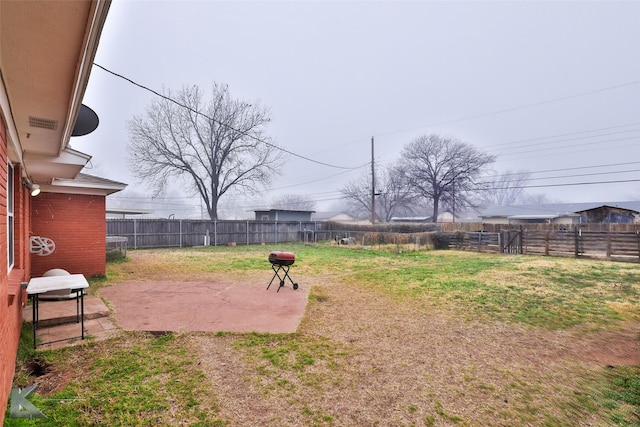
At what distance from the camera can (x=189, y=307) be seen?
18.0ft

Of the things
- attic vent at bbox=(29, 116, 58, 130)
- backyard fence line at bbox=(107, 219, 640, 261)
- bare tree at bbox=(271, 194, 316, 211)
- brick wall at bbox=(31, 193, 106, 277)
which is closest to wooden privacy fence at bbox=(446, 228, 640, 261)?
backyard fence line at bbox=(107, 219, 640, 261)

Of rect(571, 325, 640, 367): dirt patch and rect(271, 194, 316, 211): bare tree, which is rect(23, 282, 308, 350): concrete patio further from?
rect(271, 194, 316, 211): bare tree

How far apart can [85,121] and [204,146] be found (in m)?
23.8

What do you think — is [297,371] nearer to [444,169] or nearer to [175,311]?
[175,311]

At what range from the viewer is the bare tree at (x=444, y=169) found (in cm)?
3450

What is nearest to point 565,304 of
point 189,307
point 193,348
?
point 193,348

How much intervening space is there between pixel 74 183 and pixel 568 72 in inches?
2059

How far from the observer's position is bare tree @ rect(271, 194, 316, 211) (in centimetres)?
7508

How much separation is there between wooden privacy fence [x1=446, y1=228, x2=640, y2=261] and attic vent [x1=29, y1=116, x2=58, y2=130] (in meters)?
17.5

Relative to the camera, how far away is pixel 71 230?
24.0 ft

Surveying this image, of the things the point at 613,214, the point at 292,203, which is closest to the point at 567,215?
the point at 613,214

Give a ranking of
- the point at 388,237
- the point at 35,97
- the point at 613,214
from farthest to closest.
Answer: the point at 613,214
the point at 388,237
the point at 35,97

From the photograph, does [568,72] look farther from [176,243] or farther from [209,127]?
[176,243]

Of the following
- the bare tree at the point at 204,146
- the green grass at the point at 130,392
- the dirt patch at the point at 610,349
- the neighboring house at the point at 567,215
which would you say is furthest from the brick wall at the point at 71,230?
the neighboring house at the point at 567,215
